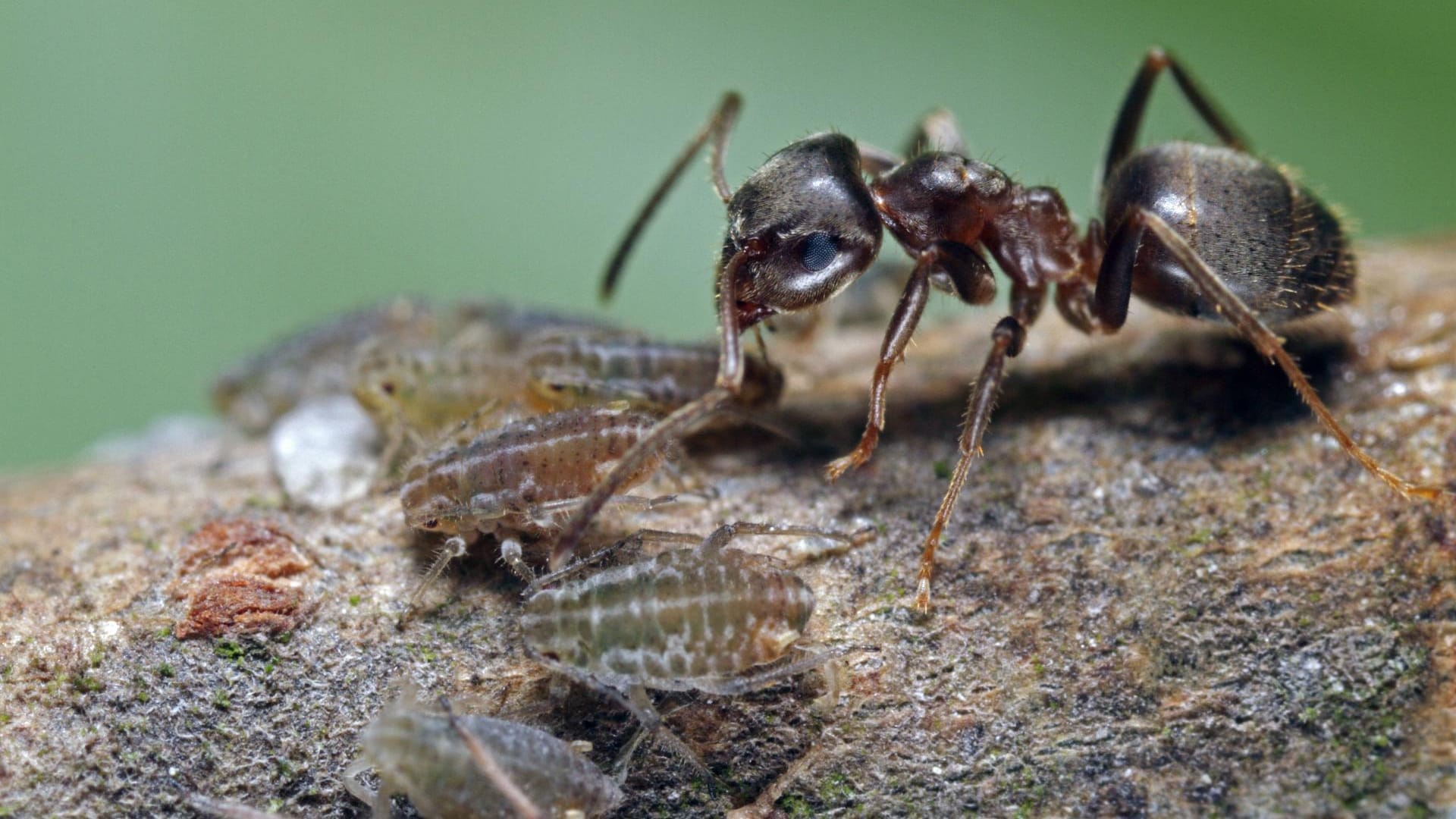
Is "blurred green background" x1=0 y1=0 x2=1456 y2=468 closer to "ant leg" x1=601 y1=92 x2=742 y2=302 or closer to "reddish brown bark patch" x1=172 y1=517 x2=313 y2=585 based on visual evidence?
"ant leg" x1=601 y1=92 x2=742 y2=302

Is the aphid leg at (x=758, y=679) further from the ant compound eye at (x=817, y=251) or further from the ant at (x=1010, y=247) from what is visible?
the ant compound eye at (x=817, y=251)

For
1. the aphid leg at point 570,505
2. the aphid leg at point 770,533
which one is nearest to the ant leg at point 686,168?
the aphid leg at point 570,505

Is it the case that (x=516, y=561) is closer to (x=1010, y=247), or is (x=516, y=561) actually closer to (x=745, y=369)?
(x=745, y=369)

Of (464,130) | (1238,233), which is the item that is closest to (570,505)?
(1238,233)

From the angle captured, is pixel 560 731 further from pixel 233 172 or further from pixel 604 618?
pixel 233 172

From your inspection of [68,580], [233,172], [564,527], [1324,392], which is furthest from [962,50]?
[68,580]

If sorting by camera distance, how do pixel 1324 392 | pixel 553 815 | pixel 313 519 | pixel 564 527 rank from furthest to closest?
pixel 1324 392
pixel 313 519
pixel 564 527
pixel 553 815

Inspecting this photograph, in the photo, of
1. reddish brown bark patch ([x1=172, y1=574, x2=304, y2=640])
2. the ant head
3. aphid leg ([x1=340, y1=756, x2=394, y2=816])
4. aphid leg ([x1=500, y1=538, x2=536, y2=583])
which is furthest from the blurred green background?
aphid leg ([x1=340, y1=756, x2=394, y2=816])
